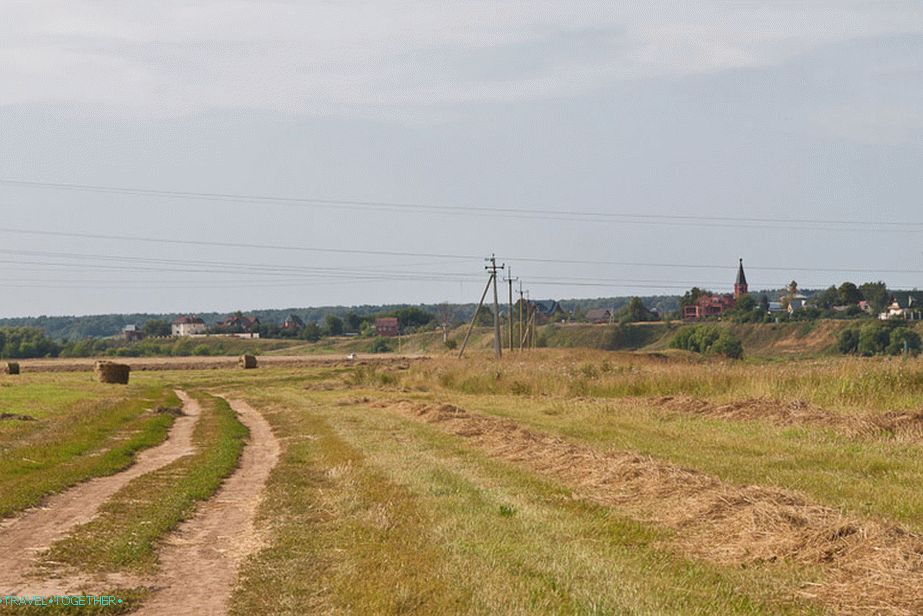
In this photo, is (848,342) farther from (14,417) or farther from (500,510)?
(500,510)

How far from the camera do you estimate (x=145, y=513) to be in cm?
1688

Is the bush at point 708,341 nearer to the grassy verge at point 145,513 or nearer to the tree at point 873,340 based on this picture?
the tree at point 873,340

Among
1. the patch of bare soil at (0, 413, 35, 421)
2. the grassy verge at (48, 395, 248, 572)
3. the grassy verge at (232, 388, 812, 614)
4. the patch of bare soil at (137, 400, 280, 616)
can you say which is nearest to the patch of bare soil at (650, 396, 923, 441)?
the grassy verge at (232, 388, 812, 614)

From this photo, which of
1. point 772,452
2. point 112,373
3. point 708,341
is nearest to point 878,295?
point 708,341

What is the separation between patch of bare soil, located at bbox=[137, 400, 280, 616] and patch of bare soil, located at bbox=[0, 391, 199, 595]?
954 mm

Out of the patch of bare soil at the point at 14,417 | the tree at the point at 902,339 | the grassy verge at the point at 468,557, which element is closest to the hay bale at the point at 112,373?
the patch of bare soil at the point at 14,417

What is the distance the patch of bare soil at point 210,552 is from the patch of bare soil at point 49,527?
0.95m

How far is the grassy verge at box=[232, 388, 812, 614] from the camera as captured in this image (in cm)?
1032

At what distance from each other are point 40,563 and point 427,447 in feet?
46.5

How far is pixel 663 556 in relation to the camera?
40.2ft

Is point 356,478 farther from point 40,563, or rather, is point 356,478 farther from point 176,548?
point 40,563

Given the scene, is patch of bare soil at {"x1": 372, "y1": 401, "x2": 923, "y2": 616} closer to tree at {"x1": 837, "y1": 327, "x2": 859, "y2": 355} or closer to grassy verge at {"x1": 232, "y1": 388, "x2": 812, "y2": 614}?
grassy verge at {"x1": 232, "y1": 388, "x2": 812, "y2": 614}

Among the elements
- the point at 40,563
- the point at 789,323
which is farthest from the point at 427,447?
the point at 789,323

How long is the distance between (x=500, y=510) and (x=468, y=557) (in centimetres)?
328
